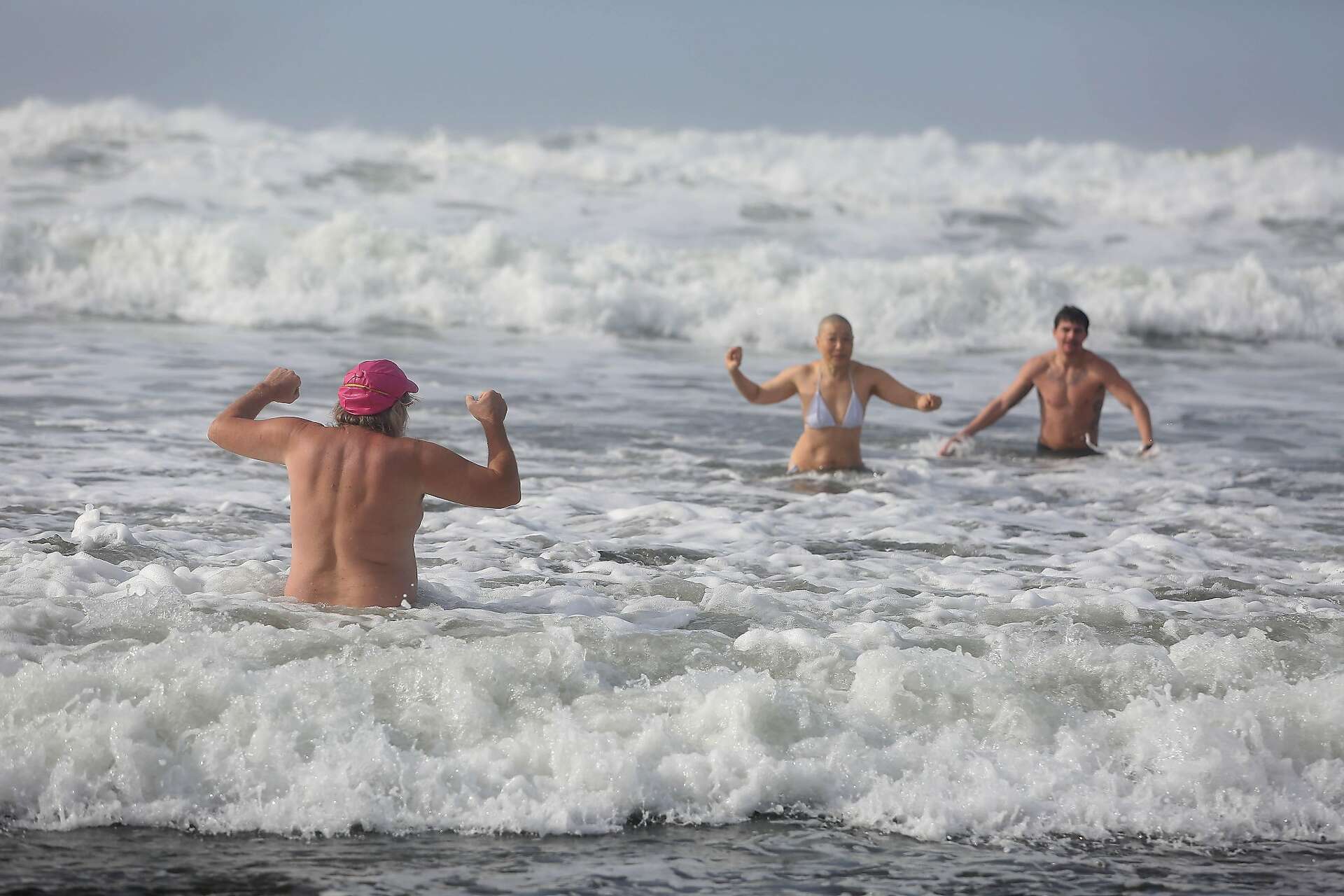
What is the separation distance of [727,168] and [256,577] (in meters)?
25.1

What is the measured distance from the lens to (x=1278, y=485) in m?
9.02

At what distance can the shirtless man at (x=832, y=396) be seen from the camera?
29.0 ft

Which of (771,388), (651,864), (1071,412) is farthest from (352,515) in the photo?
(1071,412)

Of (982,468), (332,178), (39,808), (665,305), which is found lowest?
(39,808)

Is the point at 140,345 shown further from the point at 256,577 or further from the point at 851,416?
the point at 256,577

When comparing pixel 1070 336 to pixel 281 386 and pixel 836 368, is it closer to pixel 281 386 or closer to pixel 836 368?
pixel 836 368

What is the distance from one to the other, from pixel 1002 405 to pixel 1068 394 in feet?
1.46

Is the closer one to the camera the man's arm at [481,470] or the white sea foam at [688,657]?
the white sea foam at [688,657]

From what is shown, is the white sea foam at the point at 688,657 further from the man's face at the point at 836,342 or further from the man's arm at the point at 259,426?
the man's face at the point at 836,342

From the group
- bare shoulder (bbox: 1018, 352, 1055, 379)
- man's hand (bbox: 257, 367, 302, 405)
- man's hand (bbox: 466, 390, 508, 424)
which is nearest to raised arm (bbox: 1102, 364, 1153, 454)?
bare shoulder (bbox: 1018, 352, 1055, 379)

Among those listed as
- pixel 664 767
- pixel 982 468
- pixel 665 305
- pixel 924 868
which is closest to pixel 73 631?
pixel 664 767

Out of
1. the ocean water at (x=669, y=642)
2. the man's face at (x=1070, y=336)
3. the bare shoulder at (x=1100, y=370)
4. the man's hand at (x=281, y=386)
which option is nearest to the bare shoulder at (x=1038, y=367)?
the man's face at (x=1070, y=336)

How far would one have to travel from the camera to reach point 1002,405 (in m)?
9.96

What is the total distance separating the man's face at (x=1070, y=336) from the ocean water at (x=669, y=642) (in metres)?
0.76
